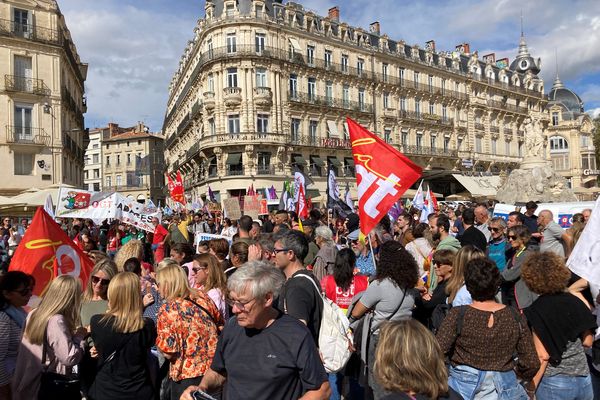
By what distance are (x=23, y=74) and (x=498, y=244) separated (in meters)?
29.9

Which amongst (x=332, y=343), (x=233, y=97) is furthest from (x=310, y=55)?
(x=332, y=343)

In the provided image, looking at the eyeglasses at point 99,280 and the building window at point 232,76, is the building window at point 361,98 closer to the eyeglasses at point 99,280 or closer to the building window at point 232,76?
the building window at point 232,76

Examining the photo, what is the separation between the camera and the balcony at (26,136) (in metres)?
29.0

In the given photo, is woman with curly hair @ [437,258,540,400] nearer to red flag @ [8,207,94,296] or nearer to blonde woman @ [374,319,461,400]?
blonde woman @ [374,319,461,400]

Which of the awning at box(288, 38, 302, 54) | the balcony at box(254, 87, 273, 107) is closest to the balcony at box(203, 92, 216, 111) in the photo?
the balcony at box(254, 87, 273, 107)

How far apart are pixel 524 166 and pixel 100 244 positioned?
21.5 metres

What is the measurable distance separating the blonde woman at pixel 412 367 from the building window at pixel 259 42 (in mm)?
37190

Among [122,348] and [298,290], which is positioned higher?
[298,290]

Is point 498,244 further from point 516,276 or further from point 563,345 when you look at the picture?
point 563,345

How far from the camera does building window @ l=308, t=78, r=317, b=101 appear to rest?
4112 centimetres

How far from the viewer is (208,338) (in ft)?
12.6

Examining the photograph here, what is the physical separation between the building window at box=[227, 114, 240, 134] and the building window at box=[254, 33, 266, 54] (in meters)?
4.99

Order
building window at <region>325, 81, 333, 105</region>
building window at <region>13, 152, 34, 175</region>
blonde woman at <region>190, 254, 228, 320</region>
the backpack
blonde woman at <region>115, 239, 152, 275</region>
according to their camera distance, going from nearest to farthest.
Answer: the backpack < blonde woman at <region>190, 254, 228, 320</region> < blonde woman at <region>115, 239, 152, 275</region> < building window at <region>13, 152, 34, 175</region> < building window at <region>325, 81, 333, 105</region>

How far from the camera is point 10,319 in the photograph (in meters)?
3.95
